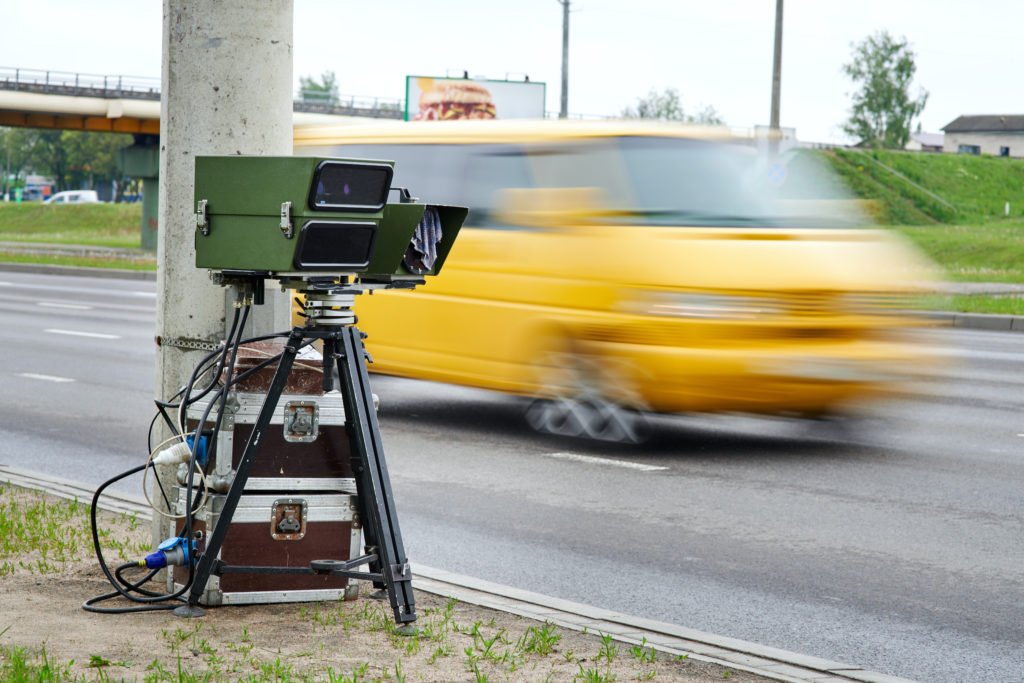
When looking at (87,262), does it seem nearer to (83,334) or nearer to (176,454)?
(83,334)

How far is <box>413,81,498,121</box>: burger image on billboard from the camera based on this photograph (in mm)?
61000

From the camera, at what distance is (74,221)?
227 feet

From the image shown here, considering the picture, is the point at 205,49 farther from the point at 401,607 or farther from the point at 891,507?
the point at 891,507

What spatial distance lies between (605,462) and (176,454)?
3.92 m

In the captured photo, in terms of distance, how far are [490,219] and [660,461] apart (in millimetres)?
2091

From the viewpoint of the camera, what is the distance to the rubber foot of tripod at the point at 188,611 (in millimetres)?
4469

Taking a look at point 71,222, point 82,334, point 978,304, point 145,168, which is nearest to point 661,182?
point 82,334

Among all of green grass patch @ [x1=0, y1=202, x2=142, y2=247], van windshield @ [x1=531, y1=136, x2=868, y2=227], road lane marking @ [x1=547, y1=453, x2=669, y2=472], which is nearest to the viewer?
road lane marking @ [x1=547, y1=453, x2=669, y2=472]

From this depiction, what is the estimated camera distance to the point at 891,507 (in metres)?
6.93

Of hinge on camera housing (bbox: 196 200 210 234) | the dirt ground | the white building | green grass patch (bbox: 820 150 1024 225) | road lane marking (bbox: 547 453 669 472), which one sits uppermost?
the white building

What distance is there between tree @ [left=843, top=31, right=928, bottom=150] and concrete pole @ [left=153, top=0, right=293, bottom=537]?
334 feet

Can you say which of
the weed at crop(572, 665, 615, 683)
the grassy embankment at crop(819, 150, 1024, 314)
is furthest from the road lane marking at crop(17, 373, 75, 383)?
the grassy embankment at crop(819, 150, 1024, 314)

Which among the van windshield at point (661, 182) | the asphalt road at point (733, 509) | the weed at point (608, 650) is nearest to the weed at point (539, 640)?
the weed at point (608, 650)

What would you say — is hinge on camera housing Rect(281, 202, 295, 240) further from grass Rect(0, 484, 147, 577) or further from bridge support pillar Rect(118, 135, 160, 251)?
bridge support pillar Rect(118, 135, 160, 251)
